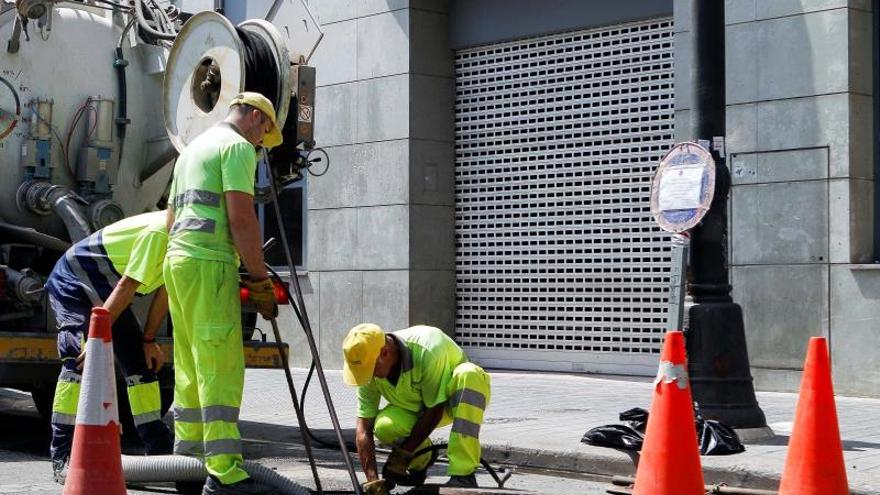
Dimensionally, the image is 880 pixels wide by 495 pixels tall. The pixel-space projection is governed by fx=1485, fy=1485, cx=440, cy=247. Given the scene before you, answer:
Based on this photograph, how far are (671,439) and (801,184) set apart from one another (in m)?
6.01

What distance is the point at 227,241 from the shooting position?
21.4 feet

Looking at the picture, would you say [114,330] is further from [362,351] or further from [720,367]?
[720,367]

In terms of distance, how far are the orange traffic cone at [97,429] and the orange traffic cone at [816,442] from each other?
271cm

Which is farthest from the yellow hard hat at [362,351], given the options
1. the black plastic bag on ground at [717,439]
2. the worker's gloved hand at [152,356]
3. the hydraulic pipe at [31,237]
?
the hydraulic pipe at [31,237]

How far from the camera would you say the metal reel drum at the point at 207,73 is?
8.85 metres

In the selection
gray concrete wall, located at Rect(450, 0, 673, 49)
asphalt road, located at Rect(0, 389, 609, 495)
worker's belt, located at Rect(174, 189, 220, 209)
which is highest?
gray concrete wall, located at Rect(450, 0, 673, 49)

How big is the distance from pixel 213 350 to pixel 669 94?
742 centimetres

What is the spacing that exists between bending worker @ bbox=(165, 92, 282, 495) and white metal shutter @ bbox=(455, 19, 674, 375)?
704 cm

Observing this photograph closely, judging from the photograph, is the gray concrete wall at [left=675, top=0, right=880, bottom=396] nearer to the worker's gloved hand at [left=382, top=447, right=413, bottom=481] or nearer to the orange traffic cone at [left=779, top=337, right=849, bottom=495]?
the orange traffic cone at [left=779, top=337, right=849, bottom=495]

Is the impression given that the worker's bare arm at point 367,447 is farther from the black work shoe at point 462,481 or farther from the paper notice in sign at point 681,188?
the paper notice in sign at point 681,188

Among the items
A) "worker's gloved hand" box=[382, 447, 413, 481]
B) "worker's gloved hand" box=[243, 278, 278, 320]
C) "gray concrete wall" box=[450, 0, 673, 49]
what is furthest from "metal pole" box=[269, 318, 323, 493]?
"gray concrete wall" box=[450, 0, 673, 49]

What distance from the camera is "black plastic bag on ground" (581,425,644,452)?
846cm

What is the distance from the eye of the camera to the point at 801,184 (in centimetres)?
1153

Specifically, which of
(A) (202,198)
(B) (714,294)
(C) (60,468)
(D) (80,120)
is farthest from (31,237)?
(B) (714,294)
